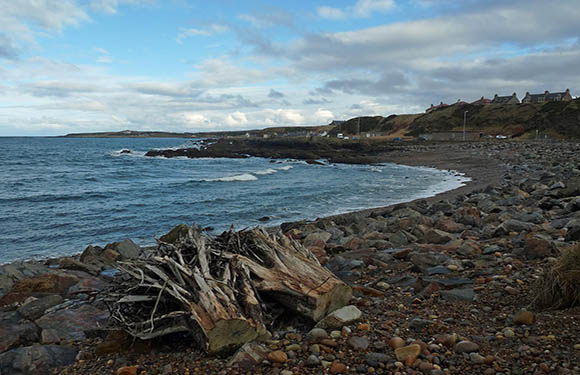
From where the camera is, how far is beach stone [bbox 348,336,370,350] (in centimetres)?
391

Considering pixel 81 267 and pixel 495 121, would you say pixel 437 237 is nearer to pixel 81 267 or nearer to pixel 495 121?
pixel 81 267

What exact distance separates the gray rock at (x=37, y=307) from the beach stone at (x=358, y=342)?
499 cm

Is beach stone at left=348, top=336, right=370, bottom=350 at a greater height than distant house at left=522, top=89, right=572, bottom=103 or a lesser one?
lesser

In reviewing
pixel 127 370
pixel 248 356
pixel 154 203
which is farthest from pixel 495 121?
pixel 127 370

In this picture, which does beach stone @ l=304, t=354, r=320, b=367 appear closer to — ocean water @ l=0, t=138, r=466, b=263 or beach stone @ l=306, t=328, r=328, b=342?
beach stone @ l=306, t=328, r=328, b=342

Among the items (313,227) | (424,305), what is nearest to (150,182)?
(313,227)

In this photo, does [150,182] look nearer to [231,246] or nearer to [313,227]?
[313,227]

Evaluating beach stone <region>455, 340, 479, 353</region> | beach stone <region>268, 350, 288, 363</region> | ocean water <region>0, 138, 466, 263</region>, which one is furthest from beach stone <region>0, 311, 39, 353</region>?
ocean water <region>0, 138, 466, 263</region>

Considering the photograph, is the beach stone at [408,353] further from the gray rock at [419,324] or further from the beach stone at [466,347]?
the gray rock at [419,324]

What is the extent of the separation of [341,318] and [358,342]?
461 millimetres

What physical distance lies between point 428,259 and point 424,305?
1.90 metres

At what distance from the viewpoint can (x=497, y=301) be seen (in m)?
4.83

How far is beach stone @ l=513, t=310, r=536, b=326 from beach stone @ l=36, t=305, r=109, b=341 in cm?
501

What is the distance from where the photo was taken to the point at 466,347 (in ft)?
11.9
